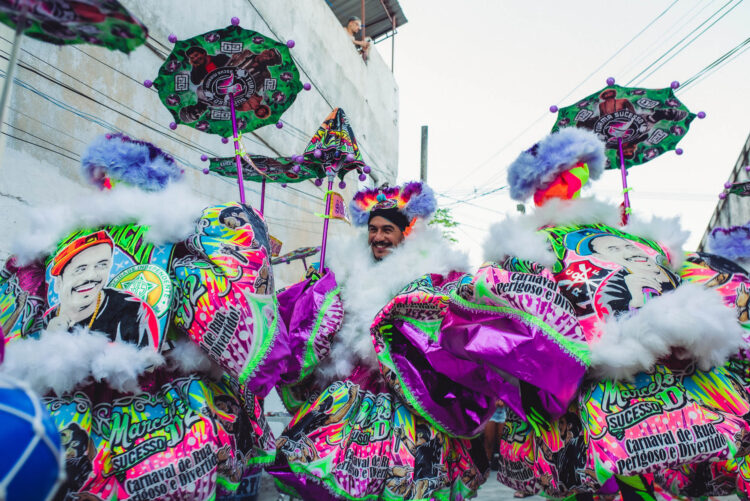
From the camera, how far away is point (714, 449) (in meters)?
1.76

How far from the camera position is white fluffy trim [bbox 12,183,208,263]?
195cm

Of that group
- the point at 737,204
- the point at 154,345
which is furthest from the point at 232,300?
the point at 737,204

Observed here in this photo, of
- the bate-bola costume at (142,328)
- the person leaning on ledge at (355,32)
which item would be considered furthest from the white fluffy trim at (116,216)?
the person leaning on ledge at (355,32)

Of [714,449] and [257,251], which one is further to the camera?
[257,251]

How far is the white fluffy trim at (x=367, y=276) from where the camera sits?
2.58 metres

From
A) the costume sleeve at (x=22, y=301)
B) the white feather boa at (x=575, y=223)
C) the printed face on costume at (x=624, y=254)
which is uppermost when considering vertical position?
the white feather boa at (x=575, y=223)

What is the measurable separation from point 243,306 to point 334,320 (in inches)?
31.6

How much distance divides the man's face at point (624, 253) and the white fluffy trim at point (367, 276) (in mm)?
818

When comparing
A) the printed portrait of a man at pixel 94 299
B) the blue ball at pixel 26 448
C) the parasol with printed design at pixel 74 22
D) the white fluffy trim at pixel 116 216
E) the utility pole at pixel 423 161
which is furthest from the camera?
the utility pole at pixel 423 161

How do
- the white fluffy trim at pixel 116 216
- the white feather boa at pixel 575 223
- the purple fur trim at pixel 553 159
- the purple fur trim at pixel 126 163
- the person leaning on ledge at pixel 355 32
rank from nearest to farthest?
the white fluffy trim at pixel 116 216 < the purple fur trim at pixel 126 163 < the white feather boa at pixel 575 223 < the purple fur trim at pixel 553 159 < the person leaning on ledge at pixel 355 32

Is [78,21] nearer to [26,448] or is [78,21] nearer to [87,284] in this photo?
[26,448]

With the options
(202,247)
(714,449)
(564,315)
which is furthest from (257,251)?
(714,449)

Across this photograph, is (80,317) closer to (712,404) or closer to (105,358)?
(105,358)

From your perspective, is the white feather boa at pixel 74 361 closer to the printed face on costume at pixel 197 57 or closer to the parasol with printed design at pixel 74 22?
the parasol with printed design at pixel 74 22
